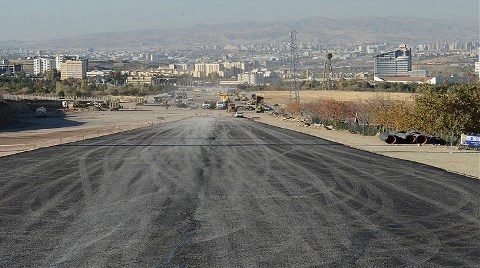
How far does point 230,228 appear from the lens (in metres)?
17.7

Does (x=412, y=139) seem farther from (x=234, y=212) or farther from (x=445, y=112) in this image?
(x=234, y=212)

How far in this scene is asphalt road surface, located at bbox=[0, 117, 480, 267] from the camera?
14.7 metres

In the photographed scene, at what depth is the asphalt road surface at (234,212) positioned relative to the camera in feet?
48.3

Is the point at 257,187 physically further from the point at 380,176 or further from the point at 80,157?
the point at 80,157

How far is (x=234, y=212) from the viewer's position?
65.9ft

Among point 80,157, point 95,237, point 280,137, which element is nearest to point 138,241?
point 95,237

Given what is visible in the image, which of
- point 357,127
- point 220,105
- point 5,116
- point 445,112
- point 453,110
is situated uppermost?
point 453,110

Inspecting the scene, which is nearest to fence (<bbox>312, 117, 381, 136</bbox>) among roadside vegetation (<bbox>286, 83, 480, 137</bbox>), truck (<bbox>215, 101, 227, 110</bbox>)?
roadside vegetation (<bbox>286, 83, 480, 137</bbox>)

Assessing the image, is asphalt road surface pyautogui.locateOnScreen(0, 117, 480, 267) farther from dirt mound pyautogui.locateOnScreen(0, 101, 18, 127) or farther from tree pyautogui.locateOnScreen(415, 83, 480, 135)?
dirt mound pyautogui.locateOnScreen(0, 101, 18, 127)

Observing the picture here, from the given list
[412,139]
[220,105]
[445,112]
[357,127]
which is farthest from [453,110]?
[220,105]

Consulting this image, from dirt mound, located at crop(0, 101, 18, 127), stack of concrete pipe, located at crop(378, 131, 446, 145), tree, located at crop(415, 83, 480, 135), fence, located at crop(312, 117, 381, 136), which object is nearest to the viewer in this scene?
stack of concrete pipe, located at crop(378, 131, 446, 145)

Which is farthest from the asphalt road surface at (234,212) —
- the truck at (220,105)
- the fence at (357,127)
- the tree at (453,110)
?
the truck at (220,105)

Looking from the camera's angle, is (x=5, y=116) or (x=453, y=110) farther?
(x=5, y=116)

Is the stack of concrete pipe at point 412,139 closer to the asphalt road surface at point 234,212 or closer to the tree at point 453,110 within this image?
the tree at point 453,110
